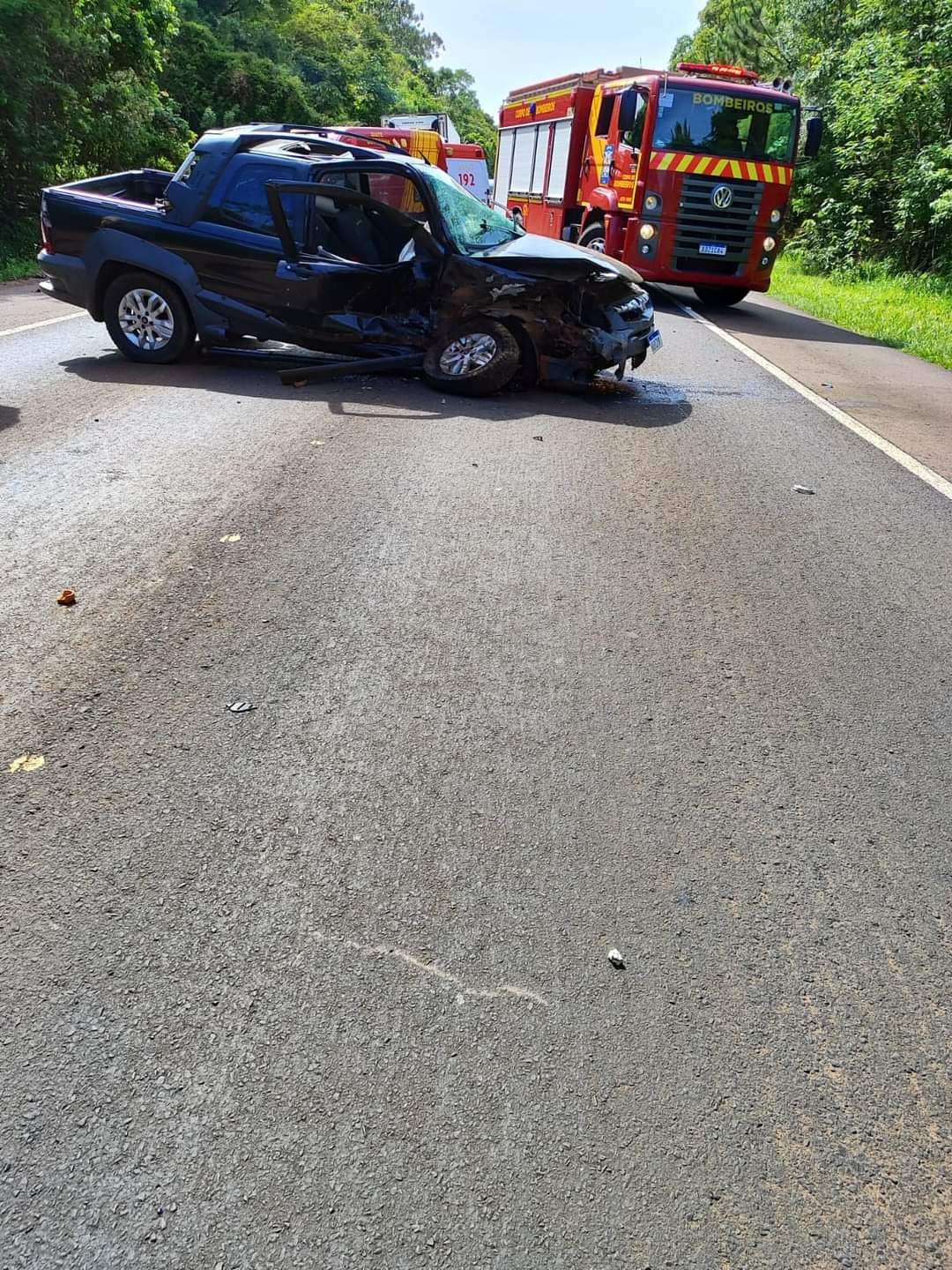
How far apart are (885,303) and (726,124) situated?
4951 millimetres

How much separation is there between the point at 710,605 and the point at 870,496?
8.43 feet

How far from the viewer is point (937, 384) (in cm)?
1143

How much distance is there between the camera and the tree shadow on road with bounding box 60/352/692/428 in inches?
331

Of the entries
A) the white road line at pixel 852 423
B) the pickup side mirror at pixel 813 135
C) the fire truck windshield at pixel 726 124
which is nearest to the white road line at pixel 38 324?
the white road line at pixel 852 423

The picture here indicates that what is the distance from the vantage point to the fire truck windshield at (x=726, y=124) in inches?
598

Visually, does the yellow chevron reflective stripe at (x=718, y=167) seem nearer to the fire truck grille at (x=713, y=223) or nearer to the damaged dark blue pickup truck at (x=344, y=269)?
the fire truck grille at (x=713, y=223)

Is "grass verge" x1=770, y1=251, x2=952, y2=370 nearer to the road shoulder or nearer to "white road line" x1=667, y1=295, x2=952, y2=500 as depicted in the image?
the road shoulder

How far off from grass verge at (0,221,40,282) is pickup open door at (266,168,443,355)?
32.6 ft

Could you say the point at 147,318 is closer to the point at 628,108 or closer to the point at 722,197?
the point at 628,108

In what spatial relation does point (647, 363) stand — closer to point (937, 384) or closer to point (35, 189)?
point (937, 384)

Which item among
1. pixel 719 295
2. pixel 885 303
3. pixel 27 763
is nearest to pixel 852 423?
pixel 27 763

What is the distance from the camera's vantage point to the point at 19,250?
59.4 ft

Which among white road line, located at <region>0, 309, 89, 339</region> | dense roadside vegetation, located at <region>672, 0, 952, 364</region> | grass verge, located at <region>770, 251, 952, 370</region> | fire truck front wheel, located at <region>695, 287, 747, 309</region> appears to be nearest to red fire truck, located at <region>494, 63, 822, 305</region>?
fire truck front wheel, located at <region>695, 287, 747, 309</region>

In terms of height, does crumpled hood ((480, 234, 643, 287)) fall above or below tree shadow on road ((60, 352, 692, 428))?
above
